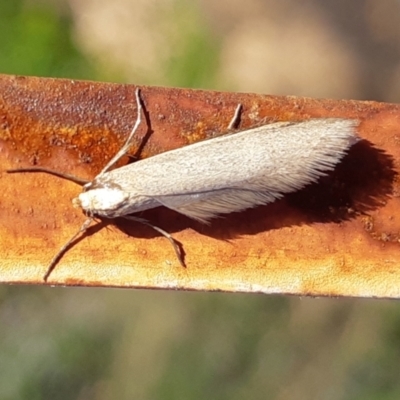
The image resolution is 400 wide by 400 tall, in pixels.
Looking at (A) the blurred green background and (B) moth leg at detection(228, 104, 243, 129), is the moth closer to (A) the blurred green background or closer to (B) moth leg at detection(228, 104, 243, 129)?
(B) moth leg at detection(228, 104, 243, 129)

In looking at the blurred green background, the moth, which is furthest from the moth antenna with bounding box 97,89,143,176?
the blurred green background

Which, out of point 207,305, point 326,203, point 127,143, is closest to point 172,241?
point 127,143

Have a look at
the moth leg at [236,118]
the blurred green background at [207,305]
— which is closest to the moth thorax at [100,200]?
the moth leg at [236,118]

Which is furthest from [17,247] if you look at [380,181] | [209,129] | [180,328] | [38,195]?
[180,328]

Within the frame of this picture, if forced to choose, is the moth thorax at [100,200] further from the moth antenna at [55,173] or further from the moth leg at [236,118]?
the moth leg at [236,118]

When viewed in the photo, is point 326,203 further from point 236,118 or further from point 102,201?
point 102,201

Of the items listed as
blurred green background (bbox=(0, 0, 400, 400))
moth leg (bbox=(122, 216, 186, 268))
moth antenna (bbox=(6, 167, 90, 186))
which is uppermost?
moth antenna (bbox=(6, 167, 90, 186))

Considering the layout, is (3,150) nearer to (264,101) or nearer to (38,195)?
(38,195)
